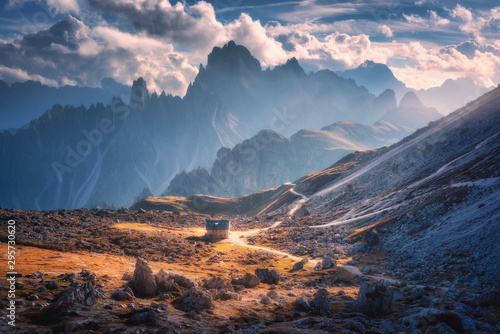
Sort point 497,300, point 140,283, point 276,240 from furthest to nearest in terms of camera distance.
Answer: point 276,240 → point 140,283 → point 497,300

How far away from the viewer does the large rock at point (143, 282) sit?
1299 inches

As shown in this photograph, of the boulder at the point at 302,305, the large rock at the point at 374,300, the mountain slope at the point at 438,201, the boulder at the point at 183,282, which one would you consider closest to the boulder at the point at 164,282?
the boulder at the point at 183,282

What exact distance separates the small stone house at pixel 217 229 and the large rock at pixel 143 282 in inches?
2722

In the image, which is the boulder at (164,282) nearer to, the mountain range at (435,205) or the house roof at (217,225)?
the mountain range at (435,205)

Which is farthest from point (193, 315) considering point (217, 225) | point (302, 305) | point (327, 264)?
point (217, 225)

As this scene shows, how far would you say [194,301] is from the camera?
30.6 meters

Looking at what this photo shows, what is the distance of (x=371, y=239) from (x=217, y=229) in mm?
53821

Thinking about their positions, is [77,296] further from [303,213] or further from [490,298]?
[303,213]

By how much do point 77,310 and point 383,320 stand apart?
98.3 feet

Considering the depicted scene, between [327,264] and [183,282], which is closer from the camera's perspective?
[183,282]

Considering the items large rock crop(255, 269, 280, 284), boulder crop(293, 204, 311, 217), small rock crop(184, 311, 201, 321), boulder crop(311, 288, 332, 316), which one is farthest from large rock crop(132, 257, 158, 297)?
boulder crop(293, 204, 311, 217)

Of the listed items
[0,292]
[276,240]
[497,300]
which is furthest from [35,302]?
[276,240]

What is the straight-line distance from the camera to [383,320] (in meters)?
29.7

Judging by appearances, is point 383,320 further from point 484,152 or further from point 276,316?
point 484,152
